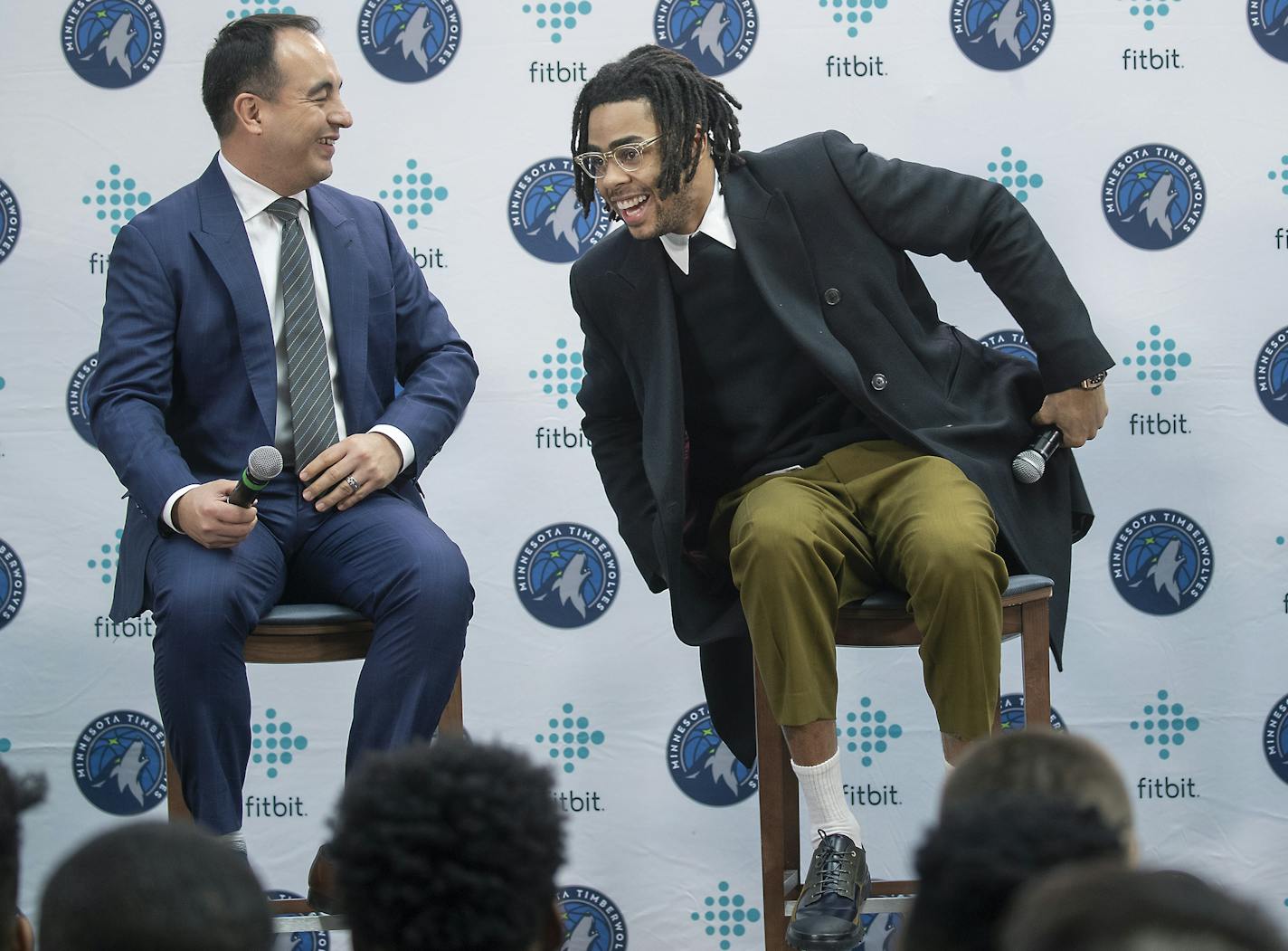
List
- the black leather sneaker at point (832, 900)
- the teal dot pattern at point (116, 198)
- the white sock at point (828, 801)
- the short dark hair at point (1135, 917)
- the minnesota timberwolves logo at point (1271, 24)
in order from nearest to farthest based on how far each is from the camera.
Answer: the short dark hair at point (1135, 917)
the black leather sneaker at point (832, 900)
the white sock at point (828, 801)
the minnesota timberwolves logo at point (1271, 24)
the teal dot pattern at point (116, 198)

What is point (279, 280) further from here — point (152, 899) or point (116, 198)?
point (152, 899)

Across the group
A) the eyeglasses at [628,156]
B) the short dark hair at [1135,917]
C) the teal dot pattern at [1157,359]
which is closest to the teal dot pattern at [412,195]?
the eyeglasses at [628,156]

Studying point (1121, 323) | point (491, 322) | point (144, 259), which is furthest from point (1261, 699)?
point (144, 259)

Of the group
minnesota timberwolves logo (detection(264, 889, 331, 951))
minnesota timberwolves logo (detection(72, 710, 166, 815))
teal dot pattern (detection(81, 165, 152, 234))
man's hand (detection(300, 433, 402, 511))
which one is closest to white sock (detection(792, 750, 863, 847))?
man's hand (detection(300, 433, 402, 511))

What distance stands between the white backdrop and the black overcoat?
0.64 metres

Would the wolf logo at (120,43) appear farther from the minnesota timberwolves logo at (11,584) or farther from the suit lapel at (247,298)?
the minnesota timberwolves logo at (11,584)

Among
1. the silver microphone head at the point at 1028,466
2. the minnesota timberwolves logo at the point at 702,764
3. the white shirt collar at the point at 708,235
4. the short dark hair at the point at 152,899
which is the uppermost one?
the white shirt collar at the point at 708,235

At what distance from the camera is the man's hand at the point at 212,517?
2492 mm

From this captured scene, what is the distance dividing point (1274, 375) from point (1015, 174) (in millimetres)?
701

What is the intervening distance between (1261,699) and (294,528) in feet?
6.90

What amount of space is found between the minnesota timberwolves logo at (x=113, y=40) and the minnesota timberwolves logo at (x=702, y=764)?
186 centimetres

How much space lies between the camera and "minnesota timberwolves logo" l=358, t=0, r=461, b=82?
11.1 ft

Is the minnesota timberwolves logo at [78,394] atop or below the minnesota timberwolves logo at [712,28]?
below

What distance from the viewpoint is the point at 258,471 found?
2.36 metres
